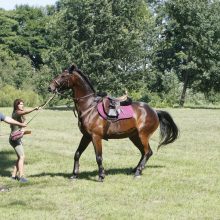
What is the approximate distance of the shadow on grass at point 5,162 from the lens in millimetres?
13558

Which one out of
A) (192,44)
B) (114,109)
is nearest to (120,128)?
(114,109)

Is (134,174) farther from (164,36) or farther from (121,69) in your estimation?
(164,36)

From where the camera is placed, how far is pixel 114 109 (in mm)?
12164

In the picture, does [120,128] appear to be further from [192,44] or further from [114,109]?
[192,44]

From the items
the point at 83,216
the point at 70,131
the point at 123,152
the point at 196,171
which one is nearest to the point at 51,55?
the point at 70,131

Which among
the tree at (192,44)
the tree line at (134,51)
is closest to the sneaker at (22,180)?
the tree line at (134,51)

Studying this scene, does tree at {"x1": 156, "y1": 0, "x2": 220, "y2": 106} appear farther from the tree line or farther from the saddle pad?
the saddle pad

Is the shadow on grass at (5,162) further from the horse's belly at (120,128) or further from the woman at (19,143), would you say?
the horse's belly at (120,128)

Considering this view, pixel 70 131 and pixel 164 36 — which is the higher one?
pixel 164 36

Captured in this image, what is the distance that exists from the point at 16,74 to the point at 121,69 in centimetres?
2434

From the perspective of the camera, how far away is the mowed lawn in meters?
8.98

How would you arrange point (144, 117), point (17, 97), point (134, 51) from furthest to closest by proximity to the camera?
point (17, 97)
point (134, 51)
point (144, 117)

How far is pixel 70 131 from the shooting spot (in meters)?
25.3

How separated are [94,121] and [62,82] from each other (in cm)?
125
